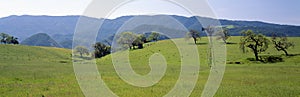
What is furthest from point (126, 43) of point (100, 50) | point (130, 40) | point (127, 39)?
point (100, 50)

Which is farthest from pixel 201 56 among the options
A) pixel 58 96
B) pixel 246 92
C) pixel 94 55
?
pixel 58 96

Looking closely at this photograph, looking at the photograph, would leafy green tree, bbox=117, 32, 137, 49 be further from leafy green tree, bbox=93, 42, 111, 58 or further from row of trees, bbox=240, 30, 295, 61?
row of trees, bbox=240, 30, 295, 61

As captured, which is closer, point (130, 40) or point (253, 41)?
point (253, 41)

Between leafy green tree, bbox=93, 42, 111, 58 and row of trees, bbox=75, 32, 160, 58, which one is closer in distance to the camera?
row of trees, bbox=75, 32, 160, 58

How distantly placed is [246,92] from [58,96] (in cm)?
1567

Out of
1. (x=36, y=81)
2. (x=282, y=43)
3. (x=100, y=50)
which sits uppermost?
(x=282, y=43)

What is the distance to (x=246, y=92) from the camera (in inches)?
1123

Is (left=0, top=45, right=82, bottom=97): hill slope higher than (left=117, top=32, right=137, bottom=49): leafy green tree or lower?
lower

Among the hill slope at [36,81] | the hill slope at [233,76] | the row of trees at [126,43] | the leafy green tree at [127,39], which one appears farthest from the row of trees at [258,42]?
the hill slope at [36,81]

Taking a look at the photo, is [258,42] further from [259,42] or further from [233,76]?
[233,76]

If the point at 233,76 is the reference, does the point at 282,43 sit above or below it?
above

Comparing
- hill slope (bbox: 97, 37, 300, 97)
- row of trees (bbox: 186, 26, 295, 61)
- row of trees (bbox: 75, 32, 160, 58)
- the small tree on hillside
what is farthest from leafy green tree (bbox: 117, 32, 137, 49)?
the small tree on hillside

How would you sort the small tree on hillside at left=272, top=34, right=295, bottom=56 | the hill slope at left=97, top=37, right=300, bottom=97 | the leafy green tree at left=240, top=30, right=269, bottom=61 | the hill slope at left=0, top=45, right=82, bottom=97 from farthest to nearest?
the small tree on hillside at left=272, top=34, right=295, bottom=56, the leafy green tree at left=240, top=30, right=269, bottom=61, the hill slope at left=97, top=37, right=300, bottom=97, the hill slope at left=0, top=45, right=82, bottom=97

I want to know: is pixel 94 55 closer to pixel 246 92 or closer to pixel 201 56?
pixel 201 56
